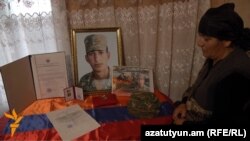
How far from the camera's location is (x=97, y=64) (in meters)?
1.50

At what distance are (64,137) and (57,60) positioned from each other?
1.76 feet

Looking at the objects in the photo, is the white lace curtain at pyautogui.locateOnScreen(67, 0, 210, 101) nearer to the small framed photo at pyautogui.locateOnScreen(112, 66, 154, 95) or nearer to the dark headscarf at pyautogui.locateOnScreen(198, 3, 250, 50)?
the small framed photo at pyautogui.locateOnScreen(112, 66, 154, 95)

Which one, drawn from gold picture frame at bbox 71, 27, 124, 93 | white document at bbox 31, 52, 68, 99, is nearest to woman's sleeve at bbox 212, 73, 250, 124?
gold picture frame at bbox 71, 27, 124, 93

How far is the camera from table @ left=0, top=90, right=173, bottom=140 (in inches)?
44.0

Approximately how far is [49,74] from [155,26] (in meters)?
0.73

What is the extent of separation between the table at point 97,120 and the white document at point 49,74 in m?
0.06

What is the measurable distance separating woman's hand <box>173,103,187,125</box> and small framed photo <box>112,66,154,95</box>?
10.2 inches

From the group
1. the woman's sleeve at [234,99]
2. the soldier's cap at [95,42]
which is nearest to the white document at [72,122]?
the soldier's cap at [95,42]

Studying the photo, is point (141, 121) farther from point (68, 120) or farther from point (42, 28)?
point (42, 28)

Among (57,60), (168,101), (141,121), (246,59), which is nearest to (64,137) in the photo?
(141,121)


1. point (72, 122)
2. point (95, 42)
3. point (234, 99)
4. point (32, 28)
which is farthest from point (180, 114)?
point (32, 28)

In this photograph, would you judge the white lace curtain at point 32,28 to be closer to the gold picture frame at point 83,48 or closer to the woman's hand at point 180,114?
the gold picture frame at point 83,48

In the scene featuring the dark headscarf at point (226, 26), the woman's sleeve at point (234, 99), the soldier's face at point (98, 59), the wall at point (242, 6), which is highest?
the wall at point (242, 6)

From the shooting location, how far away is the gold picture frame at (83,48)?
1.47 metres
